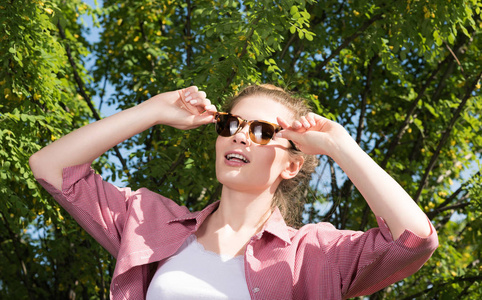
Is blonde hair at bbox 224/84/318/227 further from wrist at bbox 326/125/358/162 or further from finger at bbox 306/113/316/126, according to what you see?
wrist at bbox 326/125/358/162

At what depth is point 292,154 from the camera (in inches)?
85.1

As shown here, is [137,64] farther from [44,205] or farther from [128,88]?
[44,205]

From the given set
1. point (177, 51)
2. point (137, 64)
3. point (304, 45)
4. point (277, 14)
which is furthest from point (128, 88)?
point (277, 14)

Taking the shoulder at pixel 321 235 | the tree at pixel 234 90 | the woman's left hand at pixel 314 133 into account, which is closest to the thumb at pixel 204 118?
the woman's left hand at pixel 314 133

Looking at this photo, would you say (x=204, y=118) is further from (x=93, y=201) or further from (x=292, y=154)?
(x=93, y=201)

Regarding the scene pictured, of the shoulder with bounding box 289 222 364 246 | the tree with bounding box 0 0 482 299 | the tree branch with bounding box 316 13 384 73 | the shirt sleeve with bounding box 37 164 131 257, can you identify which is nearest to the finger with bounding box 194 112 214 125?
the shirt sleeve with bounding box 37 164 131 257

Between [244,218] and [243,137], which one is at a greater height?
[243,137]

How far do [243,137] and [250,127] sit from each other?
4 centimetres

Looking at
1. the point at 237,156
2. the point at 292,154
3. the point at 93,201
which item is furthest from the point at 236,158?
the point at 93,201

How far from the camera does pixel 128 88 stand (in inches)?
214

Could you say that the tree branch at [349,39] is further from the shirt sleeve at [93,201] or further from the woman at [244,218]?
the shirt sleeve at [93,201]

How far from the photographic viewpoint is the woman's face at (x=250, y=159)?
201cm

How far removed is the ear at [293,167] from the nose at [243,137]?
0.65 ft

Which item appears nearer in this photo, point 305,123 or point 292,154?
point 305,123
